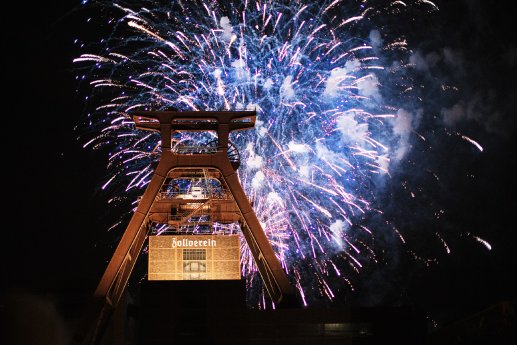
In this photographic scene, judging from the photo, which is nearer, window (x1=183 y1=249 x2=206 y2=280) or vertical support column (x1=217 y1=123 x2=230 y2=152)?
vertical support column (x1=217 y1=123 x2=230 y2=152)

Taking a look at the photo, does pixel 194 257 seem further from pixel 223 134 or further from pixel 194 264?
pixel 223 134

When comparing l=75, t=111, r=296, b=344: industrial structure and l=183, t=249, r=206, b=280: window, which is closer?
l=75, t=111, r=296, b=344: industrial structure

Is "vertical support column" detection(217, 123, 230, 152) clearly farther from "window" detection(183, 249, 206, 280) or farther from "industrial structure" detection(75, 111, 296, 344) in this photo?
"window" detection(183, 249, 206, 280)

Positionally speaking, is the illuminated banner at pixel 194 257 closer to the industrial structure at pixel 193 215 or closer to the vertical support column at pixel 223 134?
the industrial structure at pixel 193 215

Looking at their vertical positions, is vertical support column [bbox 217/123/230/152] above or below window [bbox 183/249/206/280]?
above

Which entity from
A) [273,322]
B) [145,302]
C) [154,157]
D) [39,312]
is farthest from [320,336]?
[39,312]

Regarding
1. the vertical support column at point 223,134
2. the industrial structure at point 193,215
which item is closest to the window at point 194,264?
the industrial structure at point 193,215


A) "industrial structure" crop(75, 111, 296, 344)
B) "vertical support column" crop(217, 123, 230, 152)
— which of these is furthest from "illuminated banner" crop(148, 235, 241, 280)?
"vertical support column" crop(217, 123, 230, 152)

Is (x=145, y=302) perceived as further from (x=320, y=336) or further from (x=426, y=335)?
(x=426, y=335)
